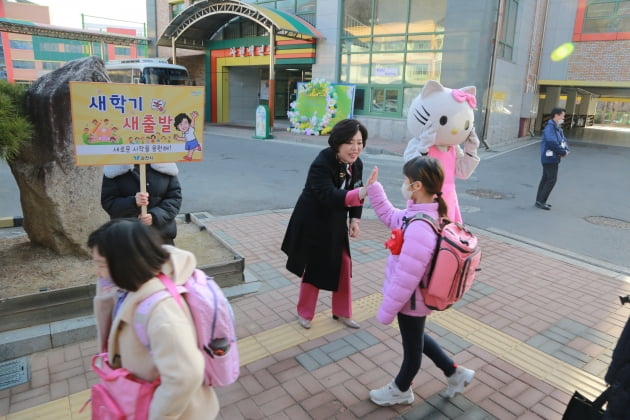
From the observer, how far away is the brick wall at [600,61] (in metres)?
18.5

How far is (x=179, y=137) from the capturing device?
3.38 m

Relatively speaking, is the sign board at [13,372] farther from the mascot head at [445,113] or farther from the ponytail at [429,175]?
the mascot head at [445,113]

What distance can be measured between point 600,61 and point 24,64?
199ft

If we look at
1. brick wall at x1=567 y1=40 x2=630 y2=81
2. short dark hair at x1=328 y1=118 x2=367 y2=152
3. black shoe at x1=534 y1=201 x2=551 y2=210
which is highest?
brick wall at x1=567 y1=40 x2=630 y2=81

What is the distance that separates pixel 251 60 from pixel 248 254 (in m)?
18.2

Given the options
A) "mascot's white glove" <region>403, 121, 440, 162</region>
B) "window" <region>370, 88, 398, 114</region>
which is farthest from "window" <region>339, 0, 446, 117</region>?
"mascot's white glove" <region>403, 121, 440, 162</region>

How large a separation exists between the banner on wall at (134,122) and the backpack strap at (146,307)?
1872 millimetres

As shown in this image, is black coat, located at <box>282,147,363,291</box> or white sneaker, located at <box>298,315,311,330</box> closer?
black coat, located at <box>282,147,363,291</box>

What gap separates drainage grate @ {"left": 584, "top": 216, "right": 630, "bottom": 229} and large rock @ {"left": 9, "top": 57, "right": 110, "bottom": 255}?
310 inches

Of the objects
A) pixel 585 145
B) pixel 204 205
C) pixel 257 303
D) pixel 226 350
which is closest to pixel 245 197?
pixel 204 205

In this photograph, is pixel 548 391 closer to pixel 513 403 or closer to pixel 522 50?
pixel 513 403

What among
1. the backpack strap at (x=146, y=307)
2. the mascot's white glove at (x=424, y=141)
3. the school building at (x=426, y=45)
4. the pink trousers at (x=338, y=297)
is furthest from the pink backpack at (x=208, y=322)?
the school building at (x=426, y=45)

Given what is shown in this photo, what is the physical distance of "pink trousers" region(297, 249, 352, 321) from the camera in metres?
3.82

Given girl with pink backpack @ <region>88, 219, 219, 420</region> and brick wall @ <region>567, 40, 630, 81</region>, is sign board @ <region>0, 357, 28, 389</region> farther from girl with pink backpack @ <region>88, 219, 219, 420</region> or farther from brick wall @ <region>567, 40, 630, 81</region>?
brick wall @ <region>567, 40, 630, 81</region>
